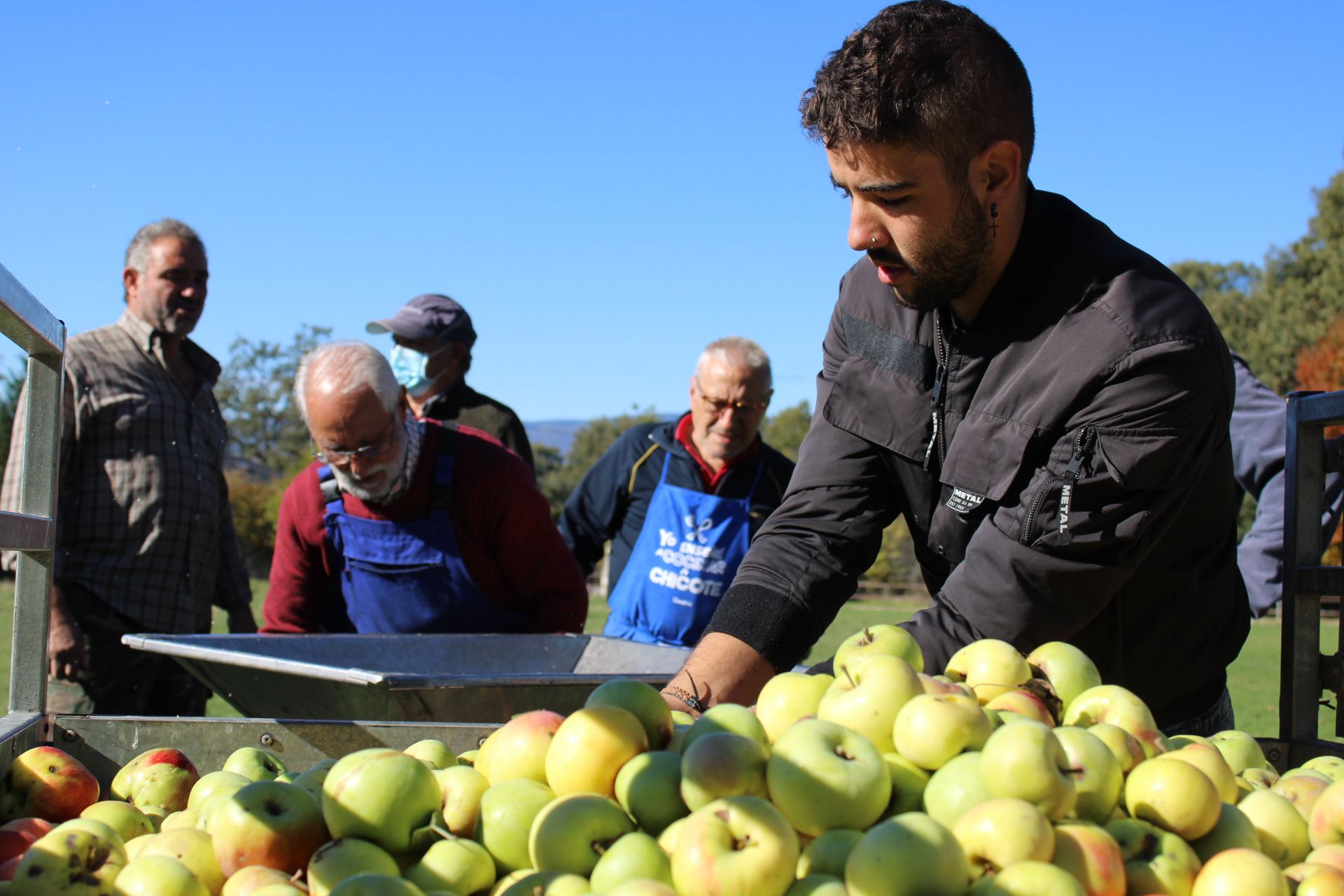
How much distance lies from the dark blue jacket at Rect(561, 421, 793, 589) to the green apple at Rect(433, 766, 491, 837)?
10.7ft

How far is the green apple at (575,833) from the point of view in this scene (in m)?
1.28

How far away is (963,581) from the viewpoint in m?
2.10

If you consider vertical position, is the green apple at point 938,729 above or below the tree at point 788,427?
above

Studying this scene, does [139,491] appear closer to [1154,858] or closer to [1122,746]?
[1122,746]

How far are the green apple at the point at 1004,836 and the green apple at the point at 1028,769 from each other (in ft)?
0.11

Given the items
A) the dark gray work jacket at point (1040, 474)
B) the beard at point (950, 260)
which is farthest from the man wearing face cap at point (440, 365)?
the beard at point (950, 260)

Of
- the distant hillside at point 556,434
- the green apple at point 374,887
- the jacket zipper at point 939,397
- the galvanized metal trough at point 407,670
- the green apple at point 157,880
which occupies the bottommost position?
the distant hillside at point 556,434

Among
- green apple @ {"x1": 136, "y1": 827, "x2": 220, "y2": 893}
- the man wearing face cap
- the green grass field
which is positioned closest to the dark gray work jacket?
green apple @ {"x1": 136, "y1": 827, "x2": 220, "y2": 893}

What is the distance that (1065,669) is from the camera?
68.8 inches

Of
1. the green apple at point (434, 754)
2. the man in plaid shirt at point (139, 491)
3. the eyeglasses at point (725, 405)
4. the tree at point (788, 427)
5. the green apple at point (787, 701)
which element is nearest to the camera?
the green apple at point (787, 701)

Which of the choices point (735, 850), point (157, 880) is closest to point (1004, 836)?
point (735, 850)

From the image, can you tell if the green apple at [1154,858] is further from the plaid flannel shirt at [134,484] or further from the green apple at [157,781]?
the plaid flannel shirt at [134,484]

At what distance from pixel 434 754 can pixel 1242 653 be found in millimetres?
16079

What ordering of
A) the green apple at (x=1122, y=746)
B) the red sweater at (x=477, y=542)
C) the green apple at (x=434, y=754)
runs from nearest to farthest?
the green apple at (x=1122, y=746) < the green apple at (x=434, y=754) < the red sweater at (x=477, y=542)
